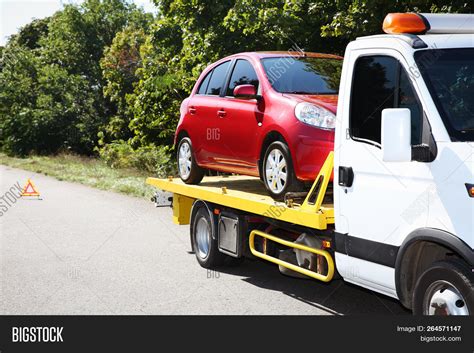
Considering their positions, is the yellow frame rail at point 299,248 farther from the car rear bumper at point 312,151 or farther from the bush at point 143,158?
the bush at point 143,158

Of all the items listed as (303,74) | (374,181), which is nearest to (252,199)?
(303,74)

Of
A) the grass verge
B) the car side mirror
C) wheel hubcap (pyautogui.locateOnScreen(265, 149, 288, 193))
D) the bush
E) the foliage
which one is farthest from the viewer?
the bush

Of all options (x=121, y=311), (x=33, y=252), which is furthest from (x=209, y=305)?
(x=33, y=252)

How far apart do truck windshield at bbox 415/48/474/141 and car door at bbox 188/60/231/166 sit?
12.6 feet

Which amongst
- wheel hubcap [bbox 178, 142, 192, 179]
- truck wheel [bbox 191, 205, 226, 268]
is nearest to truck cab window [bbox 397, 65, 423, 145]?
truck wheel [bbox 191, 205, 226, 268]

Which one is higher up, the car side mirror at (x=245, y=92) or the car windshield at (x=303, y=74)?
the car windshield at (x=303, y=74)

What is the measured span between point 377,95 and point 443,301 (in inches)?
67.6

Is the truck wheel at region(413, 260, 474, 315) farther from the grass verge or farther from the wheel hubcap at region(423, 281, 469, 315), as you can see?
the grass verge

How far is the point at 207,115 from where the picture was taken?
9.12m

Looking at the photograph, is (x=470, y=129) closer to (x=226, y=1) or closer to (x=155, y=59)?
(x=226, y=1)

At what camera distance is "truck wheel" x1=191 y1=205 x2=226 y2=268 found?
8.88 metres

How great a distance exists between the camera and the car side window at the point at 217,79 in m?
9.15

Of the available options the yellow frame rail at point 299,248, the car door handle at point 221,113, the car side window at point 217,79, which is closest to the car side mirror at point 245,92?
the car door handle at point 221,113

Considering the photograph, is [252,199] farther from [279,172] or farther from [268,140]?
[268,140]
